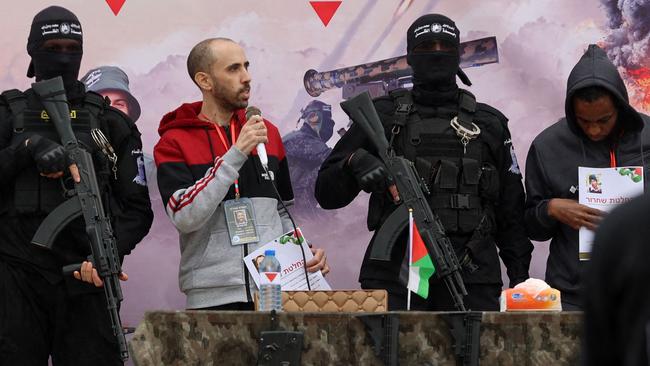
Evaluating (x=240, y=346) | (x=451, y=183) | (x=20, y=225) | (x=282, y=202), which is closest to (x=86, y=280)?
(x=20, y=225)

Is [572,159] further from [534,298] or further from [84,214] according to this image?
[84,214]

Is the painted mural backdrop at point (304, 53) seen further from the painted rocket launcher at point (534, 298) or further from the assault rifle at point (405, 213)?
the painted rocket launcher at point (534, 298)

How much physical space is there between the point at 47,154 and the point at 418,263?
1431 millimetres

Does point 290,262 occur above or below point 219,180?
below

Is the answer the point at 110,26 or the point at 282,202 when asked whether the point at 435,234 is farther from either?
the point at 110,26

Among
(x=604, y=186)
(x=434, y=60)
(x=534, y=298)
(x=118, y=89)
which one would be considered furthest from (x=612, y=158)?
(x=118, y=89)

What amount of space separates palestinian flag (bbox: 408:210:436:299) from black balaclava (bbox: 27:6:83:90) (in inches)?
58.7

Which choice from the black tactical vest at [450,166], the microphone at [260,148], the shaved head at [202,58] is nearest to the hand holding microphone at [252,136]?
the microphone at [260,148]

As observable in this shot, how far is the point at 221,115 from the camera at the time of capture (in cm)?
466

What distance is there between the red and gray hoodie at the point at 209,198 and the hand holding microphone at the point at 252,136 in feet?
0.10

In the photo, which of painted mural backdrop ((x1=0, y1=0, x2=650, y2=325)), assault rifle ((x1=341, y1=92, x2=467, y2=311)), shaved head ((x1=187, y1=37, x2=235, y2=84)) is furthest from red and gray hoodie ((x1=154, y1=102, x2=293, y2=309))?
painted mural backdrop ((x1=0, y1=0, x2=650, y2=325))

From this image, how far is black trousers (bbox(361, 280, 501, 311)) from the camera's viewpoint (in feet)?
14.7

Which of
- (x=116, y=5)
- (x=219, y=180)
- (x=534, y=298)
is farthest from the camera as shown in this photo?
(x=116, y=5)

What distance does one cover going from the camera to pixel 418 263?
4.31 metres
